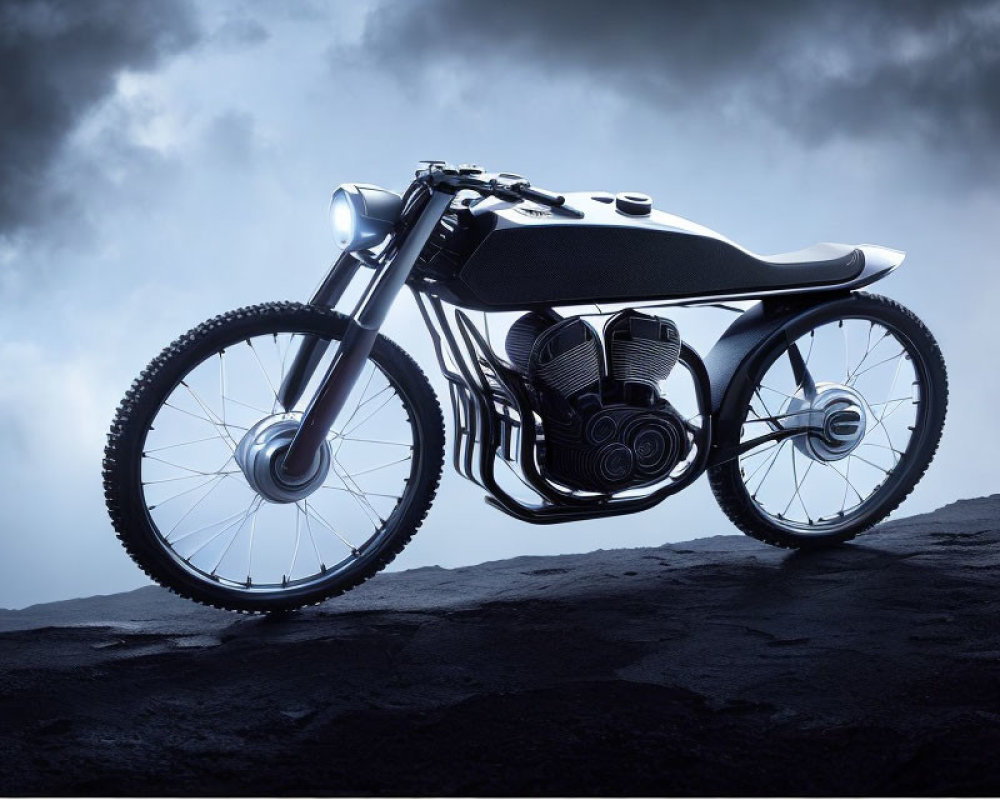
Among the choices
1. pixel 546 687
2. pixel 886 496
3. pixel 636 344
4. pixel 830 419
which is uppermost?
pixel 636 344

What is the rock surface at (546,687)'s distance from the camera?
2.37 m

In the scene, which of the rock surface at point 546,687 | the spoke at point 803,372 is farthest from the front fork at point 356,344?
the spoke at point 803,372

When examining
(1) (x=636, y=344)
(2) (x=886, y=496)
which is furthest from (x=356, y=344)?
(2) (x=886, y=496)

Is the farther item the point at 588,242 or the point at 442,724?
the point at 588,242

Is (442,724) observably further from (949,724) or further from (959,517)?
(959,517)

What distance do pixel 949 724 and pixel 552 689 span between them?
32.6 inches

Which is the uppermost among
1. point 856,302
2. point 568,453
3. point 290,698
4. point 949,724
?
point 856,302

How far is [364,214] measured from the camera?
10.1 feet

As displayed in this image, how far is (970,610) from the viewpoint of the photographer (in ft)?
10.6

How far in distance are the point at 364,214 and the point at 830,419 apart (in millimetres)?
1641

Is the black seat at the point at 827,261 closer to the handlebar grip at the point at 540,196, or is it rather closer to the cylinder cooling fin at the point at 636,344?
the cylinder cooling fin at the point at 636,344

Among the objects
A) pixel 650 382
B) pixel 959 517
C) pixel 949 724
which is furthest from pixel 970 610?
pixel 959 517

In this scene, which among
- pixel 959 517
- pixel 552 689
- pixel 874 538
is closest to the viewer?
pixel 552 689

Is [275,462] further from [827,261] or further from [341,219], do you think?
[827,261]
